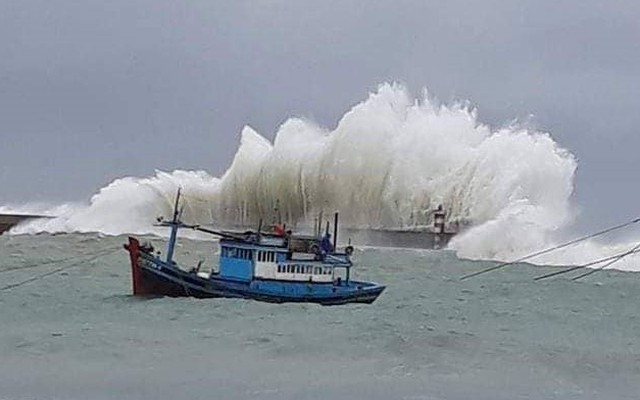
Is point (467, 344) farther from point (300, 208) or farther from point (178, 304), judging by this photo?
point (300, 208)

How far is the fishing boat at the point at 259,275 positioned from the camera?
4062 cm

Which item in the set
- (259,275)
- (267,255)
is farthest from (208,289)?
(267,255)

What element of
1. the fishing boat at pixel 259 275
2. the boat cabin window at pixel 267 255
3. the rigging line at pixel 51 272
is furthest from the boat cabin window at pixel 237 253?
the rigging line at pixel 51 272

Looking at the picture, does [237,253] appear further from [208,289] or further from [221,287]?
[208,289]

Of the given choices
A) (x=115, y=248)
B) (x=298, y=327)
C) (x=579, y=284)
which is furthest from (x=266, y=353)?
(x=115, y=248)

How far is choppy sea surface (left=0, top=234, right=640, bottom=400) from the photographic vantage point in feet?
80.2

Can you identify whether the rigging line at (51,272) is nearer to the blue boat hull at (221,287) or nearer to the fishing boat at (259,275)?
the blue boat hull at (221,287)

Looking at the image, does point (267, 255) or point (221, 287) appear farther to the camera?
point (221, 287)

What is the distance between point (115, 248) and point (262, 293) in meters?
32.6

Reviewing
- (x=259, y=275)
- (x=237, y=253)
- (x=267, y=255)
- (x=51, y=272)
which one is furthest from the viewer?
(x=51, y=272)

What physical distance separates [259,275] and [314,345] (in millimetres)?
10348

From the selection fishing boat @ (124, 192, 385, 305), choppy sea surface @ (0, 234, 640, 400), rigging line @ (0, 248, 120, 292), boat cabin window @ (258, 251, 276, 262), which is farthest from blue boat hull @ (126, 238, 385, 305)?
rigging line @ (0, 248, 120, 292)

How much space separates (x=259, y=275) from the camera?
134 ft

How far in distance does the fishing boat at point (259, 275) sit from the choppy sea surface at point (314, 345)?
2.40ft
